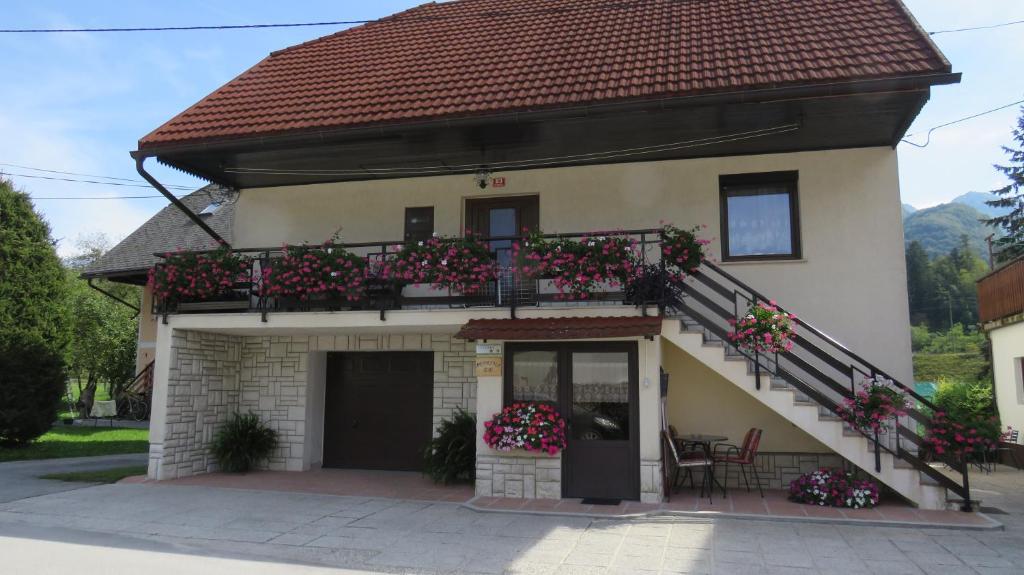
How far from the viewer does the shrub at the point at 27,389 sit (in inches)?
525

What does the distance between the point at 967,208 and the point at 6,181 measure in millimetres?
136387

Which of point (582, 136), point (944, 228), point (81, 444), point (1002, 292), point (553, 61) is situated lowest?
point (81, 444)

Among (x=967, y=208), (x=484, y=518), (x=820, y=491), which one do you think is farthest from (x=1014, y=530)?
(x=967, y=208)

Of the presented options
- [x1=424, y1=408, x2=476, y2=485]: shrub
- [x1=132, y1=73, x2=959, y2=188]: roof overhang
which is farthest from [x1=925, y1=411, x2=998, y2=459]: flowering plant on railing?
[x1=424, y1=408, x2=476, y2=485]: shrub

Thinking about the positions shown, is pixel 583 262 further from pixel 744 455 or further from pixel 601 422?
pixel 744 455

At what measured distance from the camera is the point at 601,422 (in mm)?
9250

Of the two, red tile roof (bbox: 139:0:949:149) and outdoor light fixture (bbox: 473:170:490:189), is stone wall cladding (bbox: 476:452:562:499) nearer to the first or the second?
outdoor light fixture (bbox: 473:170:490:189)

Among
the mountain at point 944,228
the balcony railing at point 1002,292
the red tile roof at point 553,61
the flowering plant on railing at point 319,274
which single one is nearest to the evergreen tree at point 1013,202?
the balcony railing at point 1002,292

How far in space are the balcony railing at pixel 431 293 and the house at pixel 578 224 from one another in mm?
44

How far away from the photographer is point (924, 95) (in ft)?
28.2

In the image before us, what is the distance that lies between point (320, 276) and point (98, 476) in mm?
4919

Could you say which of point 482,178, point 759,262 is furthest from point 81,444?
point 759,262

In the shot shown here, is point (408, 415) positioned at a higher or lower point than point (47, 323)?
lower

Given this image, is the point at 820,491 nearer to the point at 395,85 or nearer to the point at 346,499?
the point at 346,499
